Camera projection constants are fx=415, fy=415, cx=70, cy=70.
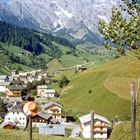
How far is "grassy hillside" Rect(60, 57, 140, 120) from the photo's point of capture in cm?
12526

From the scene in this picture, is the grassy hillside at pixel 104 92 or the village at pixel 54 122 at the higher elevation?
the grassy hillside at pixel 104 92

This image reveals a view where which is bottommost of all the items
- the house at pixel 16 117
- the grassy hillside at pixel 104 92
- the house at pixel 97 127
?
the house at pixel 97 127

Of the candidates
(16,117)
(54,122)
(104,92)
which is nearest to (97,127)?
(54,122)

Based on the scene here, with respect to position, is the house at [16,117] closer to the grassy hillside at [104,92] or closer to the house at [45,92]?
the grassy hillside at [104,92]

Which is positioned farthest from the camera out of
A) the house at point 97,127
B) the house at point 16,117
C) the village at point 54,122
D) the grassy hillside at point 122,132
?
the house at point 16,117

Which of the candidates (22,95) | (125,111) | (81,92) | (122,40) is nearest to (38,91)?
(22,95)

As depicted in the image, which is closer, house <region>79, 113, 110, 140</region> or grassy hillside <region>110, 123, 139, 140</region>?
grassy hillside <region>110, 123, 139, 140</region>

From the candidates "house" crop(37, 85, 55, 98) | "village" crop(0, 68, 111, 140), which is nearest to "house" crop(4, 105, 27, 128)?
"village" crop(0, 68, 111, 140)

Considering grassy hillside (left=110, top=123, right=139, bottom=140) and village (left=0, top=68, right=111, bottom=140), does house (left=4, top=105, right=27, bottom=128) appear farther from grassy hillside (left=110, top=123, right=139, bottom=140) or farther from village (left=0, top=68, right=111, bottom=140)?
grassy hillside (left=110, top=123, right=139, bottom=140)

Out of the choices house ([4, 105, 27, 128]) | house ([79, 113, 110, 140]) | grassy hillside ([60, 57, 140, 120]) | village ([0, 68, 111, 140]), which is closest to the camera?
village ([0, 68, 111, 140])

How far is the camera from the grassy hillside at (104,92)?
411 feet

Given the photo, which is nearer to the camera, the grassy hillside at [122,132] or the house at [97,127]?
the grassy hillside at [122,132]

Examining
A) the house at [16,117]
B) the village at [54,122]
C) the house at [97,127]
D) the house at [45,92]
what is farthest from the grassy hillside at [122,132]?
the house at [45,92]

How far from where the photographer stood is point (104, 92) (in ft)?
456
